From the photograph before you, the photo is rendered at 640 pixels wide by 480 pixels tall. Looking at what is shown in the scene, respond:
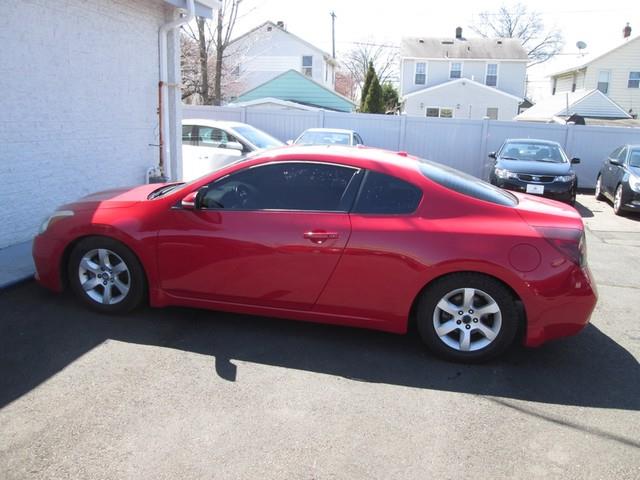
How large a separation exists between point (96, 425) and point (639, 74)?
3770 cm

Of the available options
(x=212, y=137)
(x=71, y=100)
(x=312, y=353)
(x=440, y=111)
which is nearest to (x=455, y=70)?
(x=440, y=111)

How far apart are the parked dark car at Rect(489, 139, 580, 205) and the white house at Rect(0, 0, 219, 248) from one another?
6.76m

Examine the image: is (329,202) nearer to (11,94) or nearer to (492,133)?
(11,94)

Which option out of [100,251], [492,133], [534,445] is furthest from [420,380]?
[492,133]

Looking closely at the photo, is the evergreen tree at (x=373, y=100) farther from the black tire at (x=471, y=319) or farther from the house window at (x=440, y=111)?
the black tire at (x=471, y=319)

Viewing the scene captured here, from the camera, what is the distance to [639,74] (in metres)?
32.9

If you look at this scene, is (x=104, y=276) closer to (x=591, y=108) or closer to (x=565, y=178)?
(x=565, y=178)

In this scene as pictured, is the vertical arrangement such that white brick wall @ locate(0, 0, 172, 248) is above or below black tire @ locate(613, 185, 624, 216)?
above

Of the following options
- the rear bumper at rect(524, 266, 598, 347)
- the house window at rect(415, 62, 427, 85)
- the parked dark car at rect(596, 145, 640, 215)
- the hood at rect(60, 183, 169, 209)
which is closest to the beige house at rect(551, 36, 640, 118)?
the house window at rect(415, 62, 427, 85)

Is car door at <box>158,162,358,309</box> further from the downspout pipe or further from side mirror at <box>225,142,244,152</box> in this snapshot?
side mirror at <box>225,142,244,152</box>

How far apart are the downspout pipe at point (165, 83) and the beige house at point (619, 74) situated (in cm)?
3076

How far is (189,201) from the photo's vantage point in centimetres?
429

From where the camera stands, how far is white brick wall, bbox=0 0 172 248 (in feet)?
20.3

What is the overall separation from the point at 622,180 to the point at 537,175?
1.79 meters
